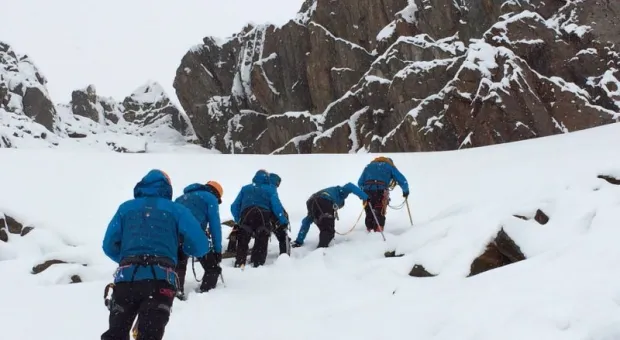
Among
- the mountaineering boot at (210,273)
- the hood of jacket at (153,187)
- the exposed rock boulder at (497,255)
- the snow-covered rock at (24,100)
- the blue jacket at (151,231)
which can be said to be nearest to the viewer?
the blue jacket at (151,231)

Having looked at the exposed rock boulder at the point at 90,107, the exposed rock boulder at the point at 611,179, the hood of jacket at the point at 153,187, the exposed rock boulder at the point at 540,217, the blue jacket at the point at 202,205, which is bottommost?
the blue jacket at the point at 202,205

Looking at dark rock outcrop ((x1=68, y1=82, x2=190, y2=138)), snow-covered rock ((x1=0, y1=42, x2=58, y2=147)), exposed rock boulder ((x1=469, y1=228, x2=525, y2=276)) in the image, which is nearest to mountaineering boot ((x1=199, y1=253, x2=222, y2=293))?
exposed rock boulder ((x1=469, y1=228, x2=525, y2=276))

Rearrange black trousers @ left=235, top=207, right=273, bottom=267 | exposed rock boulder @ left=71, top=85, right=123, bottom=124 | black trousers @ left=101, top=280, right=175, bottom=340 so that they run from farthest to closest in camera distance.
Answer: exposed rock boulder @ left=71, top=85, right=123, bottom=124 → black trousers @ left=235, top=207, right=273, bottom=267 → black trousers @ left=101, top=280, right=175, bottom=340

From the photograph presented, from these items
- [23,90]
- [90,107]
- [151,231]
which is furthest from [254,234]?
[90,107]

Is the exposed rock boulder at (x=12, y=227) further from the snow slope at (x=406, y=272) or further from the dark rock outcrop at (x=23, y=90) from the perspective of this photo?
the dark rock outcrop at (x=23, y=90)

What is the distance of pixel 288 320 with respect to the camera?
Answer: 5.49 meters

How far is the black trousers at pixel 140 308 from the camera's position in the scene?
3.89 m

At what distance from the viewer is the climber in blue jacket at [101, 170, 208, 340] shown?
396 centimetres

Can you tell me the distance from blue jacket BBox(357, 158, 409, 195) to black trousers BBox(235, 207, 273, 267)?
275 centimetres

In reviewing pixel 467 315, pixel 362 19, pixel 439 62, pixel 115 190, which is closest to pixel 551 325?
pixel 467 315

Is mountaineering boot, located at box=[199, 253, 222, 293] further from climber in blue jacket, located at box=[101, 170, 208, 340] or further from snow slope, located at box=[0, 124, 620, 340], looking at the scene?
climber in blue jacket, located at box=[101, 170, 208, 340]

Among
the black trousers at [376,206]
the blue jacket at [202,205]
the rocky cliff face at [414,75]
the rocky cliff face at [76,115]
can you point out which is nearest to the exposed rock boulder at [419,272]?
the blue jacket at [202,205]

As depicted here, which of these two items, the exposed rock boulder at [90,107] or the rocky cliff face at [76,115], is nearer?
the rocky cliff face at [76,115]

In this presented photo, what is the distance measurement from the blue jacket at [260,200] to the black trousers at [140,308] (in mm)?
4723
